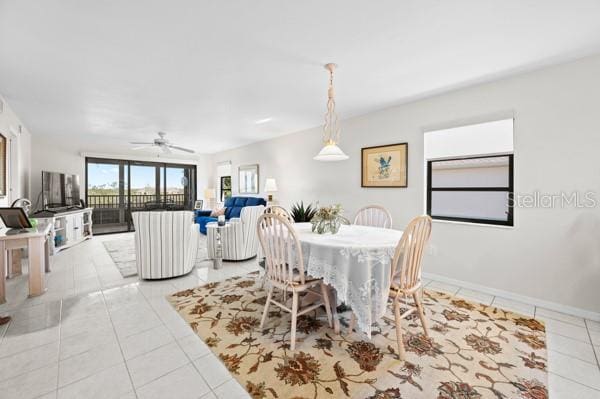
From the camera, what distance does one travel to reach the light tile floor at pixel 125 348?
1.46m

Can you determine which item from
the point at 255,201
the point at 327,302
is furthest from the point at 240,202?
the point at 327,302

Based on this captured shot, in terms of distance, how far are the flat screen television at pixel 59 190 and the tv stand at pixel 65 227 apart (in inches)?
11.5

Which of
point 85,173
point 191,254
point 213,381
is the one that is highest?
point 85,173

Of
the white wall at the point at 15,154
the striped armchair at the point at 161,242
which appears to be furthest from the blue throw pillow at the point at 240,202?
the white wall at the point at 15,154

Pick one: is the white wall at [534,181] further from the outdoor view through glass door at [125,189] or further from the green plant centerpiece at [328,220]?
the outdoor view through glass door at [125,189]

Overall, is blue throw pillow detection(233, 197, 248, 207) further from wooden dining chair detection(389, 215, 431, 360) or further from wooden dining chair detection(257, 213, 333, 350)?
wooden dining chair detection(389, 215, 431, 360)

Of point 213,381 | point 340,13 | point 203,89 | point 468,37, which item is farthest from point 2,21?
point 468,37

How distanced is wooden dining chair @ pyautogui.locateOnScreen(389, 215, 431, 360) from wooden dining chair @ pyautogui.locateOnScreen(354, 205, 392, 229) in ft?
3.19

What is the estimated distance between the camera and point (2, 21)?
179 cm

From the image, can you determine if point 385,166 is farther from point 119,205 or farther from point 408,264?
point 119,205

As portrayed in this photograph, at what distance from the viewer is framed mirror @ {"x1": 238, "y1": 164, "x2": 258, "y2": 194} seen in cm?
634

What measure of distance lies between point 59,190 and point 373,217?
616 centimetres

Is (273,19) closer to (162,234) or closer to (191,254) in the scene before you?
(162,234)

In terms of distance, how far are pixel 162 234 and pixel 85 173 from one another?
198 inches
